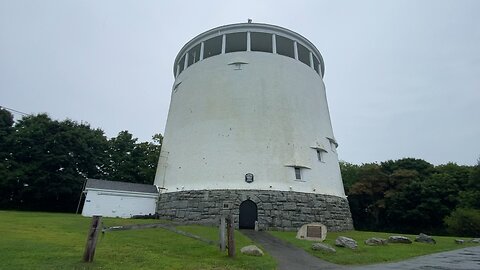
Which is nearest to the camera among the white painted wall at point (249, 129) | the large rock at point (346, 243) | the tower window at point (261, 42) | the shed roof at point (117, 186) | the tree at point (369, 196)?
the large rock at point (346, 243)

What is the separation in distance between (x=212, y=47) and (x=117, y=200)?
43.4ft

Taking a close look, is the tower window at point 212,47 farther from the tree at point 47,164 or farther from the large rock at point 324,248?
the large rock at point 324,248

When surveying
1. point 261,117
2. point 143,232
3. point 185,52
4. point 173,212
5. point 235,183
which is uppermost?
point 185,52

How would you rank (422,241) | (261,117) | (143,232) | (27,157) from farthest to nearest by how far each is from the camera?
(27,157) < (261,117) < (422,241) < (143,232)

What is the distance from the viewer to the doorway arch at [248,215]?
60.3ft

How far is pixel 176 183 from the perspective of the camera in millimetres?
21281

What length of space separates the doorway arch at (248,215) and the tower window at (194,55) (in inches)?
494

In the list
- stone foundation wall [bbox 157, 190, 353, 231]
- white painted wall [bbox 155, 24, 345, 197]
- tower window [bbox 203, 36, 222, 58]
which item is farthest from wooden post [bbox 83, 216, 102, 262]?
tower window [bbox 203, 36, 222, 58]

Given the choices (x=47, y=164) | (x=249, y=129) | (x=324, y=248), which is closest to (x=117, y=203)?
(x=249, y=129)

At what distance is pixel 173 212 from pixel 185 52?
43.7 feet

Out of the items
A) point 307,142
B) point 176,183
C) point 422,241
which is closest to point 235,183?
point 176,183

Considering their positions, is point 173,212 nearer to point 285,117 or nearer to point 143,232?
point 143,232

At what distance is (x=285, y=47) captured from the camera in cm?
2430

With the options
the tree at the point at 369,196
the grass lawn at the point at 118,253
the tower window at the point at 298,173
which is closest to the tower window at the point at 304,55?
the tower window at the point at 298,173
